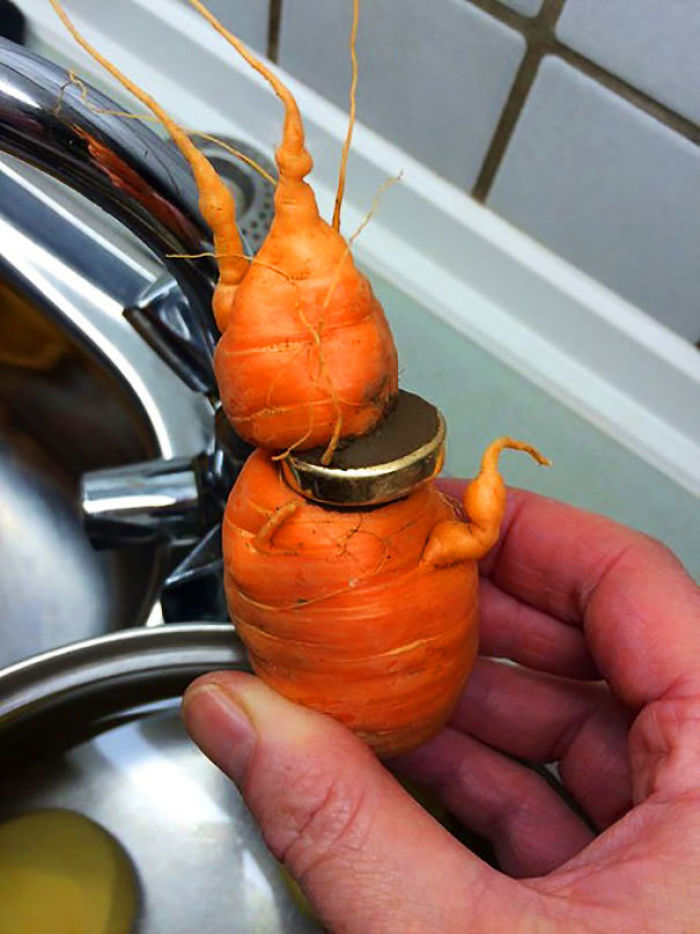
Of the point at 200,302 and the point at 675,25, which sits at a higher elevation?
the point at 675,25

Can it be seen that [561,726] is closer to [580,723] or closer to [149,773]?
[580,723]

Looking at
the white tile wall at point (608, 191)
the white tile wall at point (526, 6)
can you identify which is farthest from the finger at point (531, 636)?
the white tile wall at point (526, 6)

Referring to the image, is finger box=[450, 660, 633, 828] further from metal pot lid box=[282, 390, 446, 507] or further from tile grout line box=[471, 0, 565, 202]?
tile grout line box=[471, 0, 565, 202]

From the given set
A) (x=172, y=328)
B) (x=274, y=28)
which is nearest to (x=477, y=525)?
(x=172, y=328)

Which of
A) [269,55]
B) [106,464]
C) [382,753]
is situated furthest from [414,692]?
[269,55]

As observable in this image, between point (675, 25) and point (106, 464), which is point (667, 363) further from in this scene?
point (106, 464)

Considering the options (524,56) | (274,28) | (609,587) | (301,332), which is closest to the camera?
(301,332)

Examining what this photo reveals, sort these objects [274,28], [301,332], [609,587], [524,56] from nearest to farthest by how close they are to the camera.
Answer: [301,332], [609,587], [524,56], [274,28]
